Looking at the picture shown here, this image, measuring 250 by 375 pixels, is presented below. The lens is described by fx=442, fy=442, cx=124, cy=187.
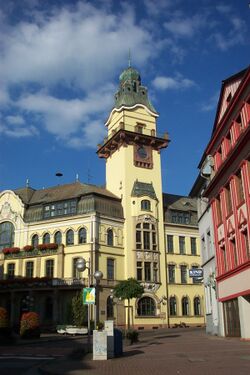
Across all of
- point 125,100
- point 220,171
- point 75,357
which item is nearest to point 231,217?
point 220,171

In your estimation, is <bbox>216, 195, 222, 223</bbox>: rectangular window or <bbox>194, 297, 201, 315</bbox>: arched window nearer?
<bbox>216, 195, 222, 223</bbox>: rectangular window

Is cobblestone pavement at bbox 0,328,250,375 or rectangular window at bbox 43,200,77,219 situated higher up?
rectangular window at bbox 43,200,77,219

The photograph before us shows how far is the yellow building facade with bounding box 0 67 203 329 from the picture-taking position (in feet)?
167

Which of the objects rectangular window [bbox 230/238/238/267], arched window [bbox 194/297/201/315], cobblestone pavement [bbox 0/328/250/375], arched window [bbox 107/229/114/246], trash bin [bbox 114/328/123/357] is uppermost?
arched window [bbox 107/229/114/246]

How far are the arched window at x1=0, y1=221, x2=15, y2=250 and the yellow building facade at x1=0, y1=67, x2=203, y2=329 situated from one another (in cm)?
13

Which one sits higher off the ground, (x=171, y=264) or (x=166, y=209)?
(x=166, y=209)

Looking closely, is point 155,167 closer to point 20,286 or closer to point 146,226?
point 146,226

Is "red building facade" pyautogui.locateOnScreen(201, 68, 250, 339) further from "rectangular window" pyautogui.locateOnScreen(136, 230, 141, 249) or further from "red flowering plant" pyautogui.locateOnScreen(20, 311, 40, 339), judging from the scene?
"rectangular window" pyautogui.locateOnScreen(136, 230, 141, 249)

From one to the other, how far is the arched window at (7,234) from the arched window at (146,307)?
18018 mm

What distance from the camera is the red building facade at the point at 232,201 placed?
2364 cm

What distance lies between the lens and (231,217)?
26.9 meters

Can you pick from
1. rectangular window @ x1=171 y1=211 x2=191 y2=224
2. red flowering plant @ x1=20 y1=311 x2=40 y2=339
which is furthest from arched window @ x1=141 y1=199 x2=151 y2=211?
red flowering plant @ x1=20 y1=311 x2=40 y2=339

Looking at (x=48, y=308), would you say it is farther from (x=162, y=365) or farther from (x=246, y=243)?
(x=162, y=365)

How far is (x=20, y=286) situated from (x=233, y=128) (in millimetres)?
34515
